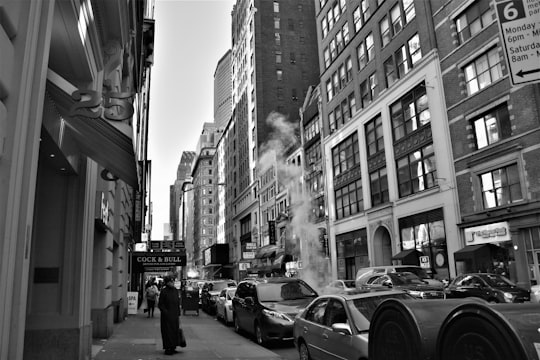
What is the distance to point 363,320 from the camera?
720 cm

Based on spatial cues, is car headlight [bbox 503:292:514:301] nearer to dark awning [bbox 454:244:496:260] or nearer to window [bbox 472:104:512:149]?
dark awning [bbox 454:244:496:260]

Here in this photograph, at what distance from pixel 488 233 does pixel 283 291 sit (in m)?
14.2

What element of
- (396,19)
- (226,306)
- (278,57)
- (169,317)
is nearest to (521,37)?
(169,317)

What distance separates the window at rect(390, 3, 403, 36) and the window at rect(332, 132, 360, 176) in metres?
8.86

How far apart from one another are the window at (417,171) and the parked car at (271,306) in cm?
1638

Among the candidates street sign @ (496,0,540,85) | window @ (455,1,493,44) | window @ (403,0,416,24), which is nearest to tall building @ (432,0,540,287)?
window @ (455,1,493,44)

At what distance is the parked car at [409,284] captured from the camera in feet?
51.3

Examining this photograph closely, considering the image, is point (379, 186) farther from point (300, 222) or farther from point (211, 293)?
point (300, 222)

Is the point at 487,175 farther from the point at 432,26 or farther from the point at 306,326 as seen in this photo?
the point at 306,326

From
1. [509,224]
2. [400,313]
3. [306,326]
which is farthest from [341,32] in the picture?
[400,313]

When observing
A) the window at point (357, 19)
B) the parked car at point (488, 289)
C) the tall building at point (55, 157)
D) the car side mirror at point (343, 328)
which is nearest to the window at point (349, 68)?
Result: the window at point (357, 19)

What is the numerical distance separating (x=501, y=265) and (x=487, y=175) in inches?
177

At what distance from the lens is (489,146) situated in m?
22.9

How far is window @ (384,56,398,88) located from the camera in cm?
3199
